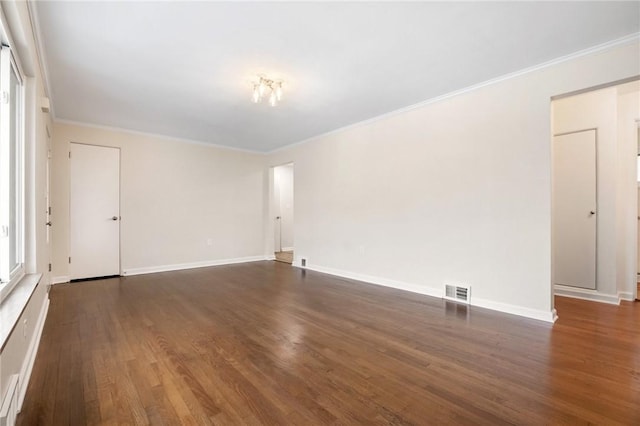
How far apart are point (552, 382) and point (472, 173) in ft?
7.16

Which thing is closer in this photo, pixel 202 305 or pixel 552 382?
pixel 552 382

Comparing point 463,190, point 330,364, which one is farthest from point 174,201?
point 463,190

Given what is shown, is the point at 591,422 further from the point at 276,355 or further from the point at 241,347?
the point at 241,347

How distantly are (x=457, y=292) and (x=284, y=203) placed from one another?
18.8 feet

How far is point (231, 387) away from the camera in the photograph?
5.73ft

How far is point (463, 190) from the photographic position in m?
3.41

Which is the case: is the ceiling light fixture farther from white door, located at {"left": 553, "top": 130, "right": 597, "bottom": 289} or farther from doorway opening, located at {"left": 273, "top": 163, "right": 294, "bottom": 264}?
doorway opening, located at {"left": 273, "top": 163, "right": 294, "bottom": 264}

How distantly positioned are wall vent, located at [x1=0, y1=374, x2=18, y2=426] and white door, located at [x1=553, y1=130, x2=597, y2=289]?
17.0ft

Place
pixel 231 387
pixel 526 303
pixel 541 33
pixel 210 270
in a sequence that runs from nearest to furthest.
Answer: pixel 231 387
pixel 541 33
pixel 526 303
pixel 210 270

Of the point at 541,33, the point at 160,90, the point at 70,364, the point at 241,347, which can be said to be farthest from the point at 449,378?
the point at 160,90

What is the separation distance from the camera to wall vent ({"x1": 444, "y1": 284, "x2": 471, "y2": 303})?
11.0 ft

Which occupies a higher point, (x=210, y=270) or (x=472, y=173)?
(x=472, y=173)

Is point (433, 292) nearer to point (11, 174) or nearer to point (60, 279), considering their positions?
point (11, 174)

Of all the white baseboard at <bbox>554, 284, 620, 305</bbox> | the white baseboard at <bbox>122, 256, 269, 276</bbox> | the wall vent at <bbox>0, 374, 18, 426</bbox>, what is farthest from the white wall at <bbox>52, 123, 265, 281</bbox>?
the white baseboard at <bbox>554, 284, 620, 305</bbox>
